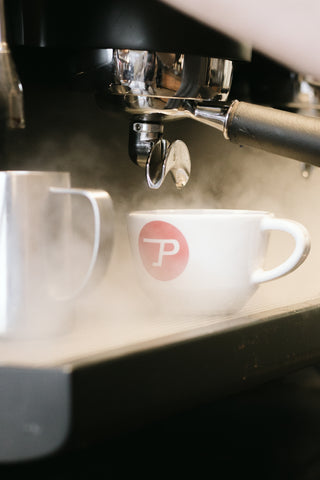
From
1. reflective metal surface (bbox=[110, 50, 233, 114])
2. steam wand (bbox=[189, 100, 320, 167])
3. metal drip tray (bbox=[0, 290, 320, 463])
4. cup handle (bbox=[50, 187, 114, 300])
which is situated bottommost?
metal drip tray (bbox=[0, 290, 320, 463])

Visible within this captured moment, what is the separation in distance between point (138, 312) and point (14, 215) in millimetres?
132

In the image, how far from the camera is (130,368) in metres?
0.33

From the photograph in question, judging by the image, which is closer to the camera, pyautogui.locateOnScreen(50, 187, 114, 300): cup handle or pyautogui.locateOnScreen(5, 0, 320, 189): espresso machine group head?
pyautogui.locateOnScreen(50, 187, 114, 300): cup handle

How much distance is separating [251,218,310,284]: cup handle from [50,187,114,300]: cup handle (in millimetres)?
138

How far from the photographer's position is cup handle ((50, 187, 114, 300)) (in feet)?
1.25

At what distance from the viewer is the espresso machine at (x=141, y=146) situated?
0.99 ft

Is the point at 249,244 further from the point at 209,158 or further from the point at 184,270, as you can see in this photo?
the point at 209,158

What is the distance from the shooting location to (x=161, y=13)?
486 mm

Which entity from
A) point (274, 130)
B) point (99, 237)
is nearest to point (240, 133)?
point (274, 130)

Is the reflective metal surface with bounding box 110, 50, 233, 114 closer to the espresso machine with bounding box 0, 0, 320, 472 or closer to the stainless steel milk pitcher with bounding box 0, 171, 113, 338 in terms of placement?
the espresso machine with bounding box 0, 0, 320, 472

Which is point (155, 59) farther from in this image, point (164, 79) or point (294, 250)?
point (294, 250)

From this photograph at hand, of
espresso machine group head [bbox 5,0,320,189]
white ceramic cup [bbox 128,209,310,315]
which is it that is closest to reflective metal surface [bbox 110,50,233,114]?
espresso machine group head [bbox 5,0,320,189]

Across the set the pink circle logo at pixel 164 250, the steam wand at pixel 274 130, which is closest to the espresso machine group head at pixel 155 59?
the steam wand at pixel 274 130

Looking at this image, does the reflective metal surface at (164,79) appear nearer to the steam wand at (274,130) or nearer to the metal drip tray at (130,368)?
the steam wand at (274,130)
